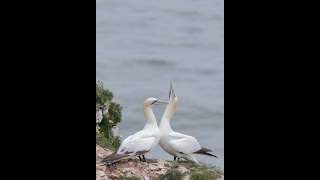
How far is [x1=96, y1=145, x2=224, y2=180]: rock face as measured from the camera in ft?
20.9

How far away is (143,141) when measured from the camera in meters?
6.38

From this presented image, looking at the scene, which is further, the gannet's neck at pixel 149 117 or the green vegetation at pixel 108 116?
the green vegetation at pixel 108 116

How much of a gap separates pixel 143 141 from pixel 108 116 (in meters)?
0.70

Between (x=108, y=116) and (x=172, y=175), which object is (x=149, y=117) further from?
(x=108, y=116)

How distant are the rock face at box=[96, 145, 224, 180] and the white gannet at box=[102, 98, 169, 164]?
0.06 metres

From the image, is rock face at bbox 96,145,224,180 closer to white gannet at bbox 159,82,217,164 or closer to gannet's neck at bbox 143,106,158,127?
white gannet at bbox 159,82,217,164

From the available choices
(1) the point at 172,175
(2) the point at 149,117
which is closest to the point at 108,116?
(2) the point at 149,117

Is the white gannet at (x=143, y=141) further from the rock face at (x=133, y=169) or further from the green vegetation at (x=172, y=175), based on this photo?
the green vegetation at (x=172, y=175)

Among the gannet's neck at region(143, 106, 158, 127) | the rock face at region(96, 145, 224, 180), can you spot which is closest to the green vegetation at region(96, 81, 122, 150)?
the rock face at region(96, 145, 224, 180)

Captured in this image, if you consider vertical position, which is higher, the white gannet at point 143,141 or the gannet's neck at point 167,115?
the gannet's neck at point 167,115

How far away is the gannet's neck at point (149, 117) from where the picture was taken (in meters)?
6.43

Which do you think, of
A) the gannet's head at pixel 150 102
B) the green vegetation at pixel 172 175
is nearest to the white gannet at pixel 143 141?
the gannet's head at pixel 150 102

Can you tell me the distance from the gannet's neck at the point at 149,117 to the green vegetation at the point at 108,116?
0.47 m

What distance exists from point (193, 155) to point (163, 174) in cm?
27
